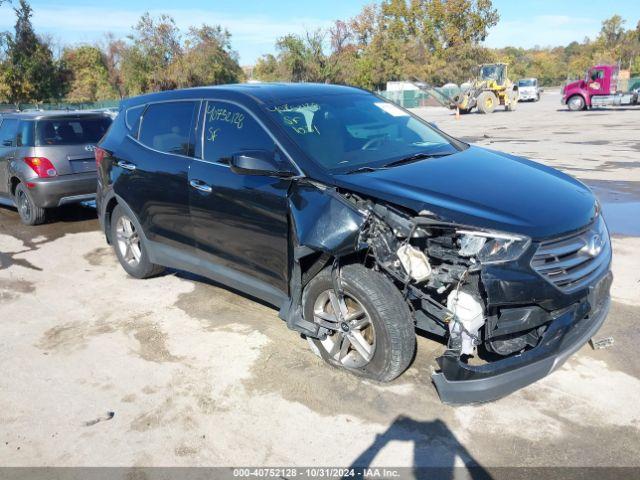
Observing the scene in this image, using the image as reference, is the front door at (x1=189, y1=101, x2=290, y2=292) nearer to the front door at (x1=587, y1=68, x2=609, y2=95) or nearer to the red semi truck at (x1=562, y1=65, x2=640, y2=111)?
the red semi truck at (x1=562, y1=65, x2=640, y2=111)

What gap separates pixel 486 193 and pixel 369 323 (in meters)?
1.08

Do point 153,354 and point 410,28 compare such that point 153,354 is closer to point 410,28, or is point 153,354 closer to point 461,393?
point 461,393

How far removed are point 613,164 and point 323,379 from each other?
10.2 meters

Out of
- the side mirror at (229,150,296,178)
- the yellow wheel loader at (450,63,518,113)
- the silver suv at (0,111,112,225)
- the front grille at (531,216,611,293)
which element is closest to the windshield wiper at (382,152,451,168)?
the side mirror at (229,150,296,178)

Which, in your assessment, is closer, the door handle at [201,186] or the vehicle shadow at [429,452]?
the vehicle shadow at [429,452]

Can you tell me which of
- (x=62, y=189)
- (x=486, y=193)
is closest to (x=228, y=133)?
(x=486, y=193)

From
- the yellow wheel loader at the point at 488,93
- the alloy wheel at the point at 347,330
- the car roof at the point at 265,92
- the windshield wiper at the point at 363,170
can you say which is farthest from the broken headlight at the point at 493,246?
the yellow wheel loader at the point at 488,93

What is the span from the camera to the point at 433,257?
3.31m

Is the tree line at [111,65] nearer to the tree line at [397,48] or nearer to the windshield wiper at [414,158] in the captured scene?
the tree line at [397,48]

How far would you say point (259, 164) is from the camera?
377 cm

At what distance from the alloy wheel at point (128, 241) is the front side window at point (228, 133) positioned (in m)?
1.62

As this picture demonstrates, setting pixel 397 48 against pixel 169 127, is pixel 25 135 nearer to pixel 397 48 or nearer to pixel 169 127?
pixel 169 127

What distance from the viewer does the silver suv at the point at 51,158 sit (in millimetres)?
8047

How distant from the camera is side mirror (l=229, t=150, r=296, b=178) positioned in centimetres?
374
